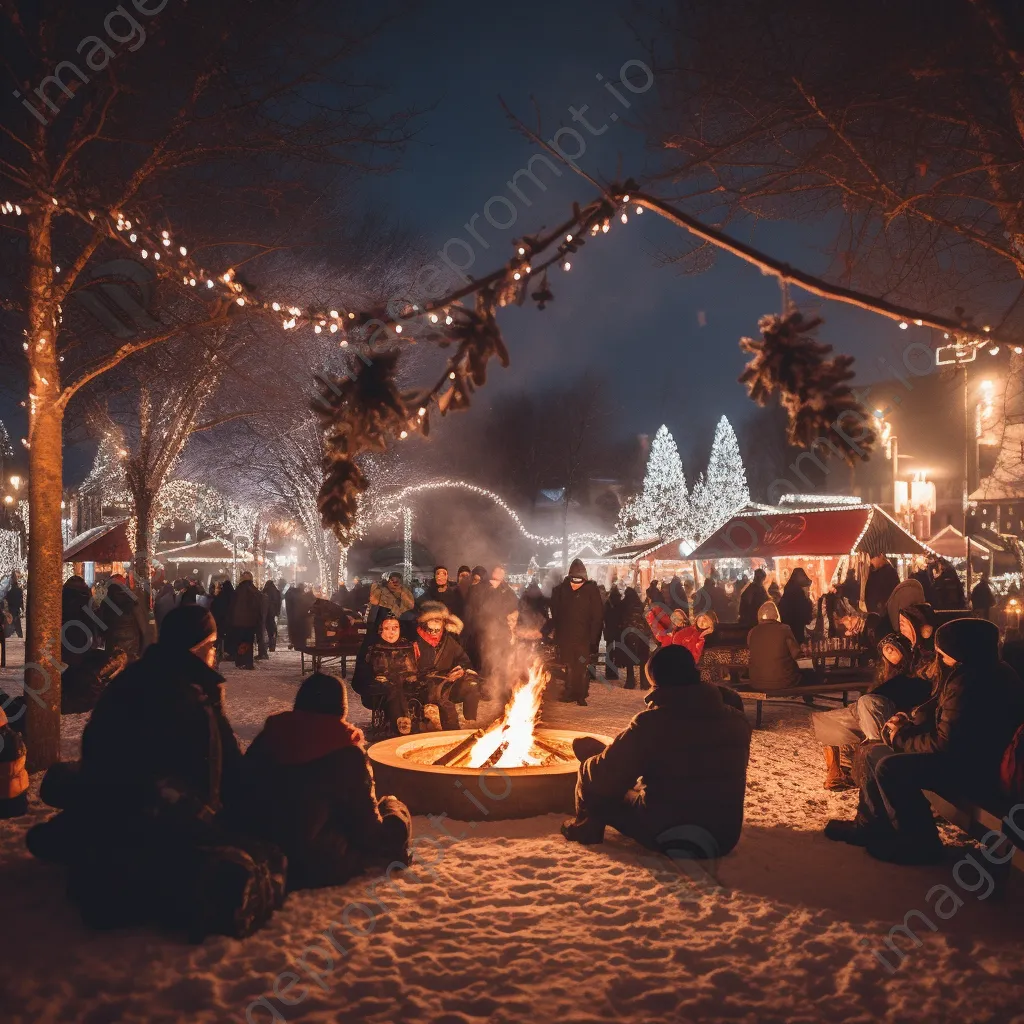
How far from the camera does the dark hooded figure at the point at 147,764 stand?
441cm

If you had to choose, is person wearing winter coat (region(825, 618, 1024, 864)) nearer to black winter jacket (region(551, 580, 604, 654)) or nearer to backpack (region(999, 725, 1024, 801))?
backpack (region(999, 725, 1024, 801))

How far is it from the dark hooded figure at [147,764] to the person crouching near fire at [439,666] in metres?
4.68

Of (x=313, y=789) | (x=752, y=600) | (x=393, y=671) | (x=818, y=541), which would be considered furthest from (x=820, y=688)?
(x=818, y=541)

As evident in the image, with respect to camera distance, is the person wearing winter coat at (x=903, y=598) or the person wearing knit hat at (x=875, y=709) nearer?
the person wearing knit hat at (x=875, y=709)

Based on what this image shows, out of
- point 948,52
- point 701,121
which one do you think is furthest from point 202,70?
point 948,52

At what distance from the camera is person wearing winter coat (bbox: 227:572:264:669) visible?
17000 mm

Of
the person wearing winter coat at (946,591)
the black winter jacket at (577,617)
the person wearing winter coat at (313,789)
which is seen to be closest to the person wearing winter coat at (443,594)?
the black winter jacket at (577,617)

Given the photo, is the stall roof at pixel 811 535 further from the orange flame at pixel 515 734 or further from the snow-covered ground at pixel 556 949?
the snow-covered ground at pixel 556 949

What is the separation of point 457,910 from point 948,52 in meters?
6.50

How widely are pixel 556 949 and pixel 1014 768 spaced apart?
2.67 metres

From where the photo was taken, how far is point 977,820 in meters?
5.07

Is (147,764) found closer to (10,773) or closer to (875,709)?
(10,773)

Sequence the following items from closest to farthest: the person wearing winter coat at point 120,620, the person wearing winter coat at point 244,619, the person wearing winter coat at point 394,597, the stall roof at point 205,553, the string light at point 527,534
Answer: the person wearing winter coat at point 120,620
the person wearing winter coat at point 394,597
the person wearing winter coat at point 244,619
the string light at point 527,534
the stall roof at point 205,553

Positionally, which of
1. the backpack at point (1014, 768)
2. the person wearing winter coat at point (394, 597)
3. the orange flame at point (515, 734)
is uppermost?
the person wearing winter coat at point (394, 597)
